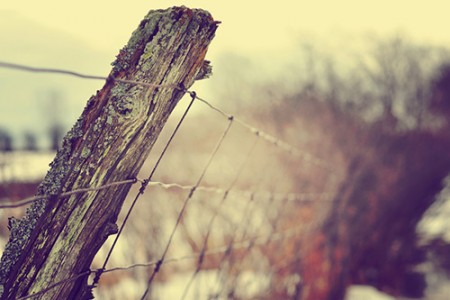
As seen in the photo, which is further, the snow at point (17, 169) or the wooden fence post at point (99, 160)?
the snow at point (17, 169)

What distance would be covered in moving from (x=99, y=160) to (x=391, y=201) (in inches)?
355

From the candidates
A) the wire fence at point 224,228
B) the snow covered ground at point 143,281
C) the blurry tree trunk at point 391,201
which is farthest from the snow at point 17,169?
the blurry tree trunk at point 391,201

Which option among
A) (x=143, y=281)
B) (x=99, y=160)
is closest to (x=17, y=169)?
(x=143, y=281)

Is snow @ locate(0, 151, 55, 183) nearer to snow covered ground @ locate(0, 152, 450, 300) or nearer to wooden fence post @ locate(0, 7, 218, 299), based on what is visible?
snow covered ground @ locate(0, 152, 450, 300)

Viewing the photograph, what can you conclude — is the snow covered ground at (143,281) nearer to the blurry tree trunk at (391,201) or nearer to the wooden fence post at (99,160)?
the blurry tree trunk at (391,201)

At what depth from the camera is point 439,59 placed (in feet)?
43.5

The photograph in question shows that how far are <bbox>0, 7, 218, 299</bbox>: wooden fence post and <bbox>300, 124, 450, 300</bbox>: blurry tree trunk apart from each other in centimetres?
490

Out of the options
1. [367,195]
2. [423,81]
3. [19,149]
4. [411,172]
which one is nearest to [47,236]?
[19,149]

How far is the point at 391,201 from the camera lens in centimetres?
966

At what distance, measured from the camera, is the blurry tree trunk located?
28.0 feet

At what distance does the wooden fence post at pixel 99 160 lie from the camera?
124 cm

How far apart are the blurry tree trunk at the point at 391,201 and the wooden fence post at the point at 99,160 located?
4.90 meters

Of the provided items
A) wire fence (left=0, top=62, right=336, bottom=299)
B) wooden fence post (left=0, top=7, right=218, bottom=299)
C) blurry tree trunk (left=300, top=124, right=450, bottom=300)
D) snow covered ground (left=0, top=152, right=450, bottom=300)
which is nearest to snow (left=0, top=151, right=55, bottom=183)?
snow covered ground (left=0, top=152, right=450, bottom=300)

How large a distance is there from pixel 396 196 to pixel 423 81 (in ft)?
13.0
